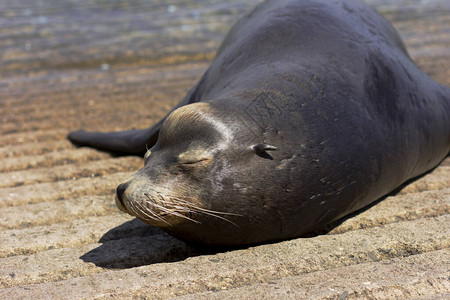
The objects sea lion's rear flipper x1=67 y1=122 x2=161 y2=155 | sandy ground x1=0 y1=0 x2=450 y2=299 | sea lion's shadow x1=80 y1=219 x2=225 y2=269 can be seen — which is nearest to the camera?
sandy ground x1=0 y1=0 x2=450 y2=299

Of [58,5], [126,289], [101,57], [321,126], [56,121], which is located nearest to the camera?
[126,289]

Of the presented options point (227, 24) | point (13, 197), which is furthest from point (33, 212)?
point (227, 24)

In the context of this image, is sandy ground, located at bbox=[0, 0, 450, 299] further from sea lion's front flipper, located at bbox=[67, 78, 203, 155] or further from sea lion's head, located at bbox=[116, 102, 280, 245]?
sea lion's head, located at bbox=[116, 102, 280, 245]

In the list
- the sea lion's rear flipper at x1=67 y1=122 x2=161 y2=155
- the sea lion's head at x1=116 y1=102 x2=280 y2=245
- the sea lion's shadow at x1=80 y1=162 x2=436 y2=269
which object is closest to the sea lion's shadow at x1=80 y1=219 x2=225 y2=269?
the sea lion's shadow at x1=80 y1=162 x2=436 y2=269

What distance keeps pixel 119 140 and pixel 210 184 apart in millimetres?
2083

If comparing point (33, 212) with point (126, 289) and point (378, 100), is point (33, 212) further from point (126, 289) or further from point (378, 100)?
point (378, 100)

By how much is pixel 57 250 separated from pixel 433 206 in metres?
2.17

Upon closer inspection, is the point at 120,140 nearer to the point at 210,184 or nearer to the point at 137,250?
the point at 137,250

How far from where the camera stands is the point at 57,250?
3.10 meters

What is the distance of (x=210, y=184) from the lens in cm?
Answer: 271

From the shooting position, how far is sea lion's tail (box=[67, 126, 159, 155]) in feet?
14.5

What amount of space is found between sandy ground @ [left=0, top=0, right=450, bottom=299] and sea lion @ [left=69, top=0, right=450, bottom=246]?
0.17 metres

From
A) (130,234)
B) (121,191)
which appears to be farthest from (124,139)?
(121,191)

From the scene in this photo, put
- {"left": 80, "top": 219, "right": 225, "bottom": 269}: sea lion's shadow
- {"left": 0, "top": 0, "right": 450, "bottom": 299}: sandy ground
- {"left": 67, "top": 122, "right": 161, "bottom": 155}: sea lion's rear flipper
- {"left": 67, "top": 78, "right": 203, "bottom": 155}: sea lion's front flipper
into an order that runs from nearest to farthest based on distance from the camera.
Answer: {"left": 0, "top": 0, "right": 450, "bottom": 299}: sandy ground < {"left": 80, "top": 219, "right": 225, "bottom": 269}: sea lion's shadow < {"left": 67, "top": 78, "right": 203, "bottom": 155}: sea lion's front flipper < {"left": 67, "top": 122, "right": 161, "bottom": 155}: sea lion's rear flipper
